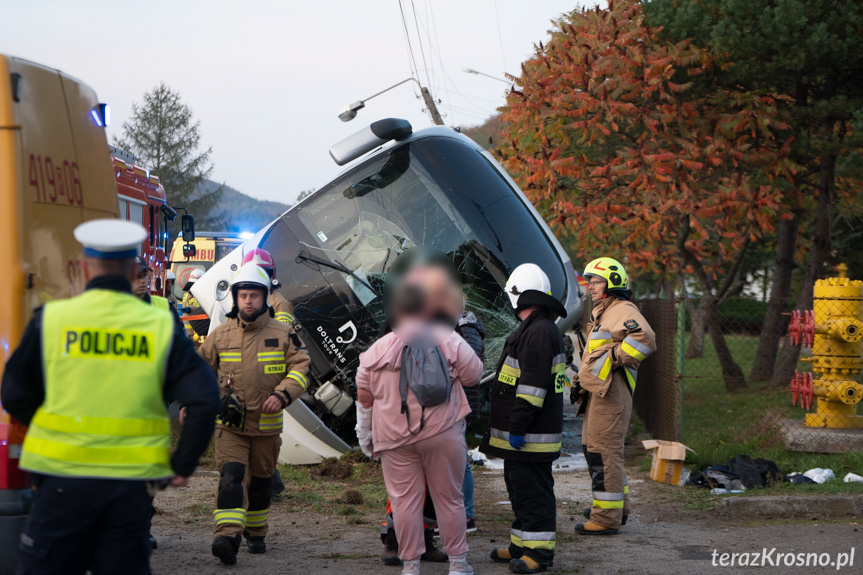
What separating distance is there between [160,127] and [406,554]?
5742 cm

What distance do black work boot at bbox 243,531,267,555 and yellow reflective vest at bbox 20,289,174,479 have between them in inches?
106

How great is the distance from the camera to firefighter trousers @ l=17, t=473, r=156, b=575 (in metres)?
3.10

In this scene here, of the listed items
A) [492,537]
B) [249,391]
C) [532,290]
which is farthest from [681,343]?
[249,391]

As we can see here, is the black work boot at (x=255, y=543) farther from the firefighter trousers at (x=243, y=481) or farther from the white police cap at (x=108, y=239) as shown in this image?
the white police cap at (x=108, y=239)

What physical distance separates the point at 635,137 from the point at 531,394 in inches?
334

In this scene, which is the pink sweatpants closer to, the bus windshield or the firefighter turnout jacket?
the firefighter turnout jacket

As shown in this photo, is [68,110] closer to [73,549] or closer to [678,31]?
[73,549]

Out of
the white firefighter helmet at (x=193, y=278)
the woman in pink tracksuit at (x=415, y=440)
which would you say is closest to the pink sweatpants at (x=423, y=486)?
the woman in pink tracksuit at (x=415, y=440)

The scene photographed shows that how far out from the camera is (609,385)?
6527 mm

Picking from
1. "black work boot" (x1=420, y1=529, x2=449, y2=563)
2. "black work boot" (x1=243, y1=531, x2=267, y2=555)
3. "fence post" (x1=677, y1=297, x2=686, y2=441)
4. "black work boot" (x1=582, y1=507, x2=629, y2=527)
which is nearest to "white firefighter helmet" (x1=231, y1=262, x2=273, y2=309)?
"black work boot" (x1=243, y1=531, x2=267, y2=555)

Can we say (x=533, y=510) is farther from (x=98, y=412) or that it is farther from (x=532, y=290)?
(x=98, y=412)

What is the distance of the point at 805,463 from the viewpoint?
841 centimetres

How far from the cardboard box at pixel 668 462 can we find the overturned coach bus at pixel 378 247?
1358 mm

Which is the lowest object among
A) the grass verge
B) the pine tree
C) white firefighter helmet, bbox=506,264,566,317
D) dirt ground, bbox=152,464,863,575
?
dirt ground, bbox=152,464,863,575
